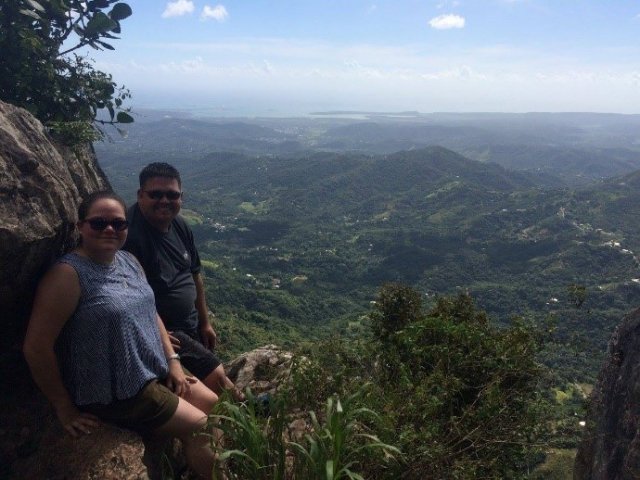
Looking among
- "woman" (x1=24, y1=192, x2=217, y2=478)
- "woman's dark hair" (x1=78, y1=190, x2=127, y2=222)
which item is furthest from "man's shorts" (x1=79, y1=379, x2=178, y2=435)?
"woman's dark hair" (x1=78, y1=190, x2=127, y2=222)

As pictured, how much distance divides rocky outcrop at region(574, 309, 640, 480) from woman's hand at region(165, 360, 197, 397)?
3.87m

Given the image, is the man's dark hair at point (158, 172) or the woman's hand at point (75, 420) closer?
the woman's hand at point (75, 420)

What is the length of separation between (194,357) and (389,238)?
107m

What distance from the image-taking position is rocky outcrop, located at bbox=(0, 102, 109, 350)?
3.08 meters

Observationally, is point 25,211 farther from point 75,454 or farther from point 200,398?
point 200,398

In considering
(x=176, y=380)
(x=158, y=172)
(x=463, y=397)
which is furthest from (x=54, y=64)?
(x=463, y=397)

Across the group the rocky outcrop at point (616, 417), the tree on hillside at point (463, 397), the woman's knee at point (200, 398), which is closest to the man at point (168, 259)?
the woman's knee at point (200, 398)

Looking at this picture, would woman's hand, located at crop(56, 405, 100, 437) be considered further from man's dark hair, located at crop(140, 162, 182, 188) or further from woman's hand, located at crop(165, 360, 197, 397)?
man's dark hair, located at crop(140, 162, 182, 188)

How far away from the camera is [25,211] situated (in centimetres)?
322

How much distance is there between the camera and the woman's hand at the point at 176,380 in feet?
11.5

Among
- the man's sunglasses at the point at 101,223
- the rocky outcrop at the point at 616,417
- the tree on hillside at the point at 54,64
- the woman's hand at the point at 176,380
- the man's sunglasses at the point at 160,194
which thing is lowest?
the rocky outcrop at the point at 616,417

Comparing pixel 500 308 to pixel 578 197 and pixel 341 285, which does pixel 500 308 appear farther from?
pixel 578 197

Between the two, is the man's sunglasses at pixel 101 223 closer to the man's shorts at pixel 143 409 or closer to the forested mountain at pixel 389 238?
the man's shorts at pixel 143 409

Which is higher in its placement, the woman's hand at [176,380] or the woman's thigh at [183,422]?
the woman's hand at [176,380]
